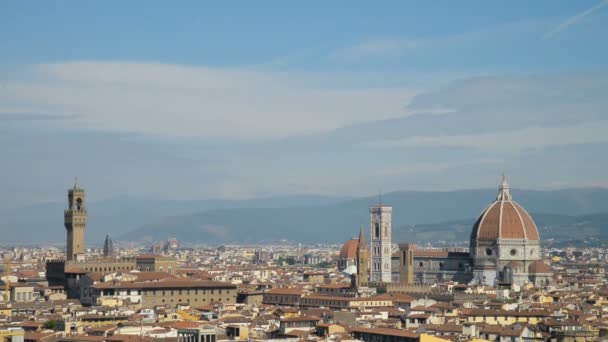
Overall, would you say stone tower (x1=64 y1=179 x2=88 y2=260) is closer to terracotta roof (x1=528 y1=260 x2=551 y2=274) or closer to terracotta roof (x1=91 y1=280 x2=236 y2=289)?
terracotta roof (x1=91 y1=280 x2=236 y2=289)

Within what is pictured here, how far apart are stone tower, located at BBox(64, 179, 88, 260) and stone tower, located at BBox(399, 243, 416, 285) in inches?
Result: 869

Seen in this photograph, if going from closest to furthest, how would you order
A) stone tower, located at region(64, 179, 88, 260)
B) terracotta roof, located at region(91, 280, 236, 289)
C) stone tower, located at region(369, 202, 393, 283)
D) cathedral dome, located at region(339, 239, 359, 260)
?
terracotta roof, located at region(91, 280, 236, 289) < stone tower, located at region(64, 179, 88, 260) < stone tower, located at region(369, 202, 393, 283) < cathedral dome, located at region(339, 239, 359, 260)

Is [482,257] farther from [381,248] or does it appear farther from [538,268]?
[381,248]

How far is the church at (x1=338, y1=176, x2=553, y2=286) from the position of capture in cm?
9975

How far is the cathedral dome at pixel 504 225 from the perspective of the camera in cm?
10225

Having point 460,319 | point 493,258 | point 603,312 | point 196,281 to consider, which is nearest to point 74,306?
point 196,281

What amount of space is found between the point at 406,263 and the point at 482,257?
5.26 metres

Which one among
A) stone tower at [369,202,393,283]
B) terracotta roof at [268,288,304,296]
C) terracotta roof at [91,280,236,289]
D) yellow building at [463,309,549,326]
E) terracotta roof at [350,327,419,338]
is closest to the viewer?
terracotta roof at [350,327,419,338]

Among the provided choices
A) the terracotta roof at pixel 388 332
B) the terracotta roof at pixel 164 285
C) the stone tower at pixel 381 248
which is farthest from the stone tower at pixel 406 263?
the terracotta roof at pixel 388 332

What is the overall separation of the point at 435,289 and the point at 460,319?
26264 millimetres

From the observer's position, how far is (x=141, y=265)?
97.2m

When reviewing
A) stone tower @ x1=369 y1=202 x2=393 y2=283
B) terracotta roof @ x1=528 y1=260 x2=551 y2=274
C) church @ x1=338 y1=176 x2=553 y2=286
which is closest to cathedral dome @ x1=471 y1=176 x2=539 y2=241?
church @ x1=338 y1=176 x2=553 y2=286

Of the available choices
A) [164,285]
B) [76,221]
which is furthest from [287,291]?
[76,221]

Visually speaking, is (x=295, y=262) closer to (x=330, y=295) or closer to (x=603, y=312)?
(x=330, y=295)
